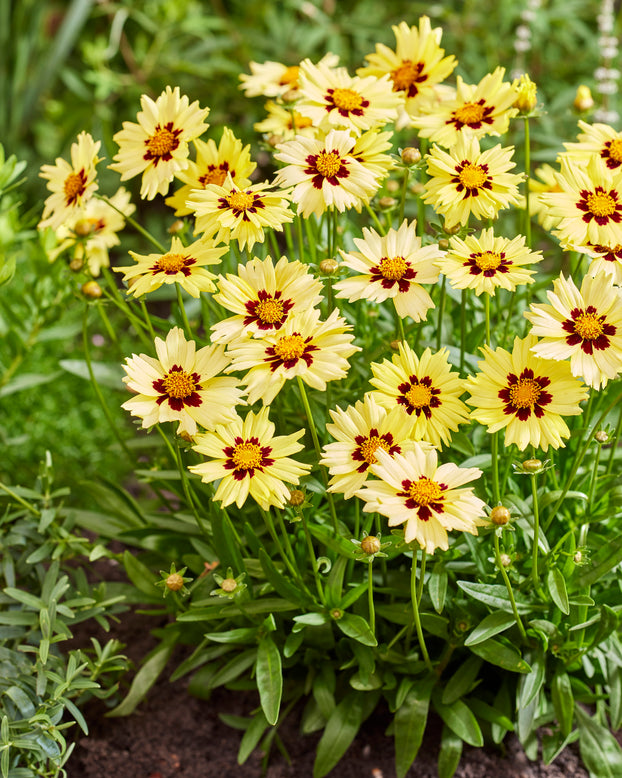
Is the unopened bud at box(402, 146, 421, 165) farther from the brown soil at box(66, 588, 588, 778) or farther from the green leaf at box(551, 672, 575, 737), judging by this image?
the brown soil at box(66, 588, 588, 778)

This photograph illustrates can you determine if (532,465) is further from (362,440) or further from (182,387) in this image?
(182,387)

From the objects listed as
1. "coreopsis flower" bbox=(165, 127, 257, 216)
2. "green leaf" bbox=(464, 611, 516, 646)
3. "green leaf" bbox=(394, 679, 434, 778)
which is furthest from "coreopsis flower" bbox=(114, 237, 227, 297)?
"green leaf" bbox=(394, 679, 434, 778)

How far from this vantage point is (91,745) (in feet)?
4.36

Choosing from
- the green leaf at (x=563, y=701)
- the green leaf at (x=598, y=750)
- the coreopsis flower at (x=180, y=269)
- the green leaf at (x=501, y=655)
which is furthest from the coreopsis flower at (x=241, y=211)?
the green leaf at (x=598, y=750)

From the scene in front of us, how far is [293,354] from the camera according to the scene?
0.92 meters

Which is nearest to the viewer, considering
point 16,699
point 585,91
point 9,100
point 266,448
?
point 266,448

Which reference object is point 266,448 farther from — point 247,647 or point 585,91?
point 585,91

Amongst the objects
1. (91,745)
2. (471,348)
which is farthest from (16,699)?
(471,348)

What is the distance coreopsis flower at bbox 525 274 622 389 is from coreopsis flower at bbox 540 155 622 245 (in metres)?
0.09

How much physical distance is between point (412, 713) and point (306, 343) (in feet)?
1.98

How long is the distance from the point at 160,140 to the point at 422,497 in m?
0.58

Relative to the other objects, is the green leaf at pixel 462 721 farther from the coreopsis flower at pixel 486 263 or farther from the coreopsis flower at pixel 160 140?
the coreopsis flower at pixel 160 140

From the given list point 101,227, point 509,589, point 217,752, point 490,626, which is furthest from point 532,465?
point 101,227

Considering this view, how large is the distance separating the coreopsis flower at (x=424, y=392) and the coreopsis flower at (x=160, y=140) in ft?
1.22
